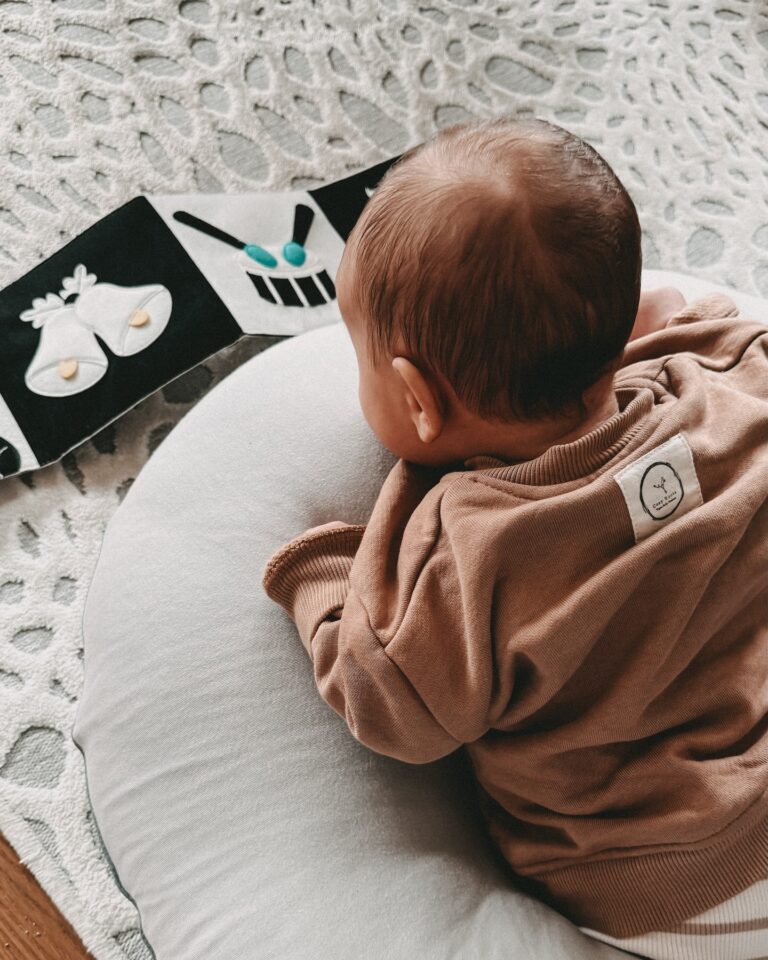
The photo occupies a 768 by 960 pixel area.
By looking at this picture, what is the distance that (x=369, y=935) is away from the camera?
70 cm

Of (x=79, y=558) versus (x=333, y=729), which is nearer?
(x=333, y=729)

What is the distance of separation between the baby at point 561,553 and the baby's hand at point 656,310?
0.19 m

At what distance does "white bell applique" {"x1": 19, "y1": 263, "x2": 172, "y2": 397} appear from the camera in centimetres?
112

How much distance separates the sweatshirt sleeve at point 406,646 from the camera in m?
0.67

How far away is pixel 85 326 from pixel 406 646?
2.28ft

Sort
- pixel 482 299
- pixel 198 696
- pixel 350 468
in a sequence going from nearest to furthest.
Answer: pixel 482 299, pixel 198 696, pixel 350 468

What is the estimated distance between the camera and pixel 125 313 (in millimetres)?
1162

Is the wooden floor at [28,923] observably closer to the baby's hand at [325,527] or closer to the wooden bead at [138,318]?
the baby's hand at [325,527]

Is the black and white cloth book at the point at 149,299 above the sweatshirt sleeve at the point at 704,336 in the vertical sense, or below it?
above

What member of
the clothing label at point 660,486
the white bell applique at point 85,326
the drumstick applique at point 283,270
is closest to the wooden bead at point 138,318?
the white bell applique at point 85,326

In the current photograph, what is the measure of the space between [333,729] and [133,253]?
72 cm

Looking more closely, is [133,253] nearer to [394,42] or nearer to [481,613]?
[394,42]

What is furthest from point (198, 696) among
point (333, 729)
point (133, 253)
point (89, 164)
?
point (89, 164)

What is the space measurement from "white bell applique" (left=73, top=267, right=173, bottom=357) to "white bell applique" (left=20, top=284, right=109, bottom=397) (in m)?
0.02
